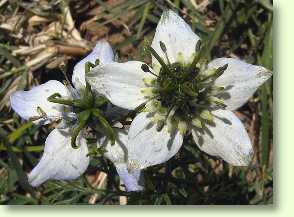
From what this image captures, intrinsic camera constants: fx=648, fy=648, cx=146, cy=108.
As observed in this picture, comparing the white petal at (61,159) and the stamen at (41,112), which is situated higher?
the stamen at (41,112)

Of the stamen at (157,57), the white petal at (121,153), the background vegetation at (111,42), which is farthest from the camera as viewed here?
the background vegetation at (111,42)

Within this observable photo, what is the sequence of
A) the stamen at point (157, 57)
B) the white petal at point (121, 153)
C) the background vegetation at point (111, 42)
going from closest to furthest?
the stamen at point (157, 57) → the white petal at point (121, 153) → the background vegetation at point (111, 42)

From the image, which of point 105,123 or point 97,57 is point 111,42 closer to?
point 97,57

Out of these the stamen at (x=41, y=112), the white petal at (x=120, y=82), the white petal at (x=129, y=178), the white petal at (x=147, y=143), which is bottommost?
the white petal at (x=129, y=178)

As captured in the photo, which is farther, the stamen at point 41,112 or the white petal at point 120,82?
the stamen at point 41,112

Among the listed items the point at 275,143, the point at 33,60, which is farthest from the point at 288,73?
the point at 33,60

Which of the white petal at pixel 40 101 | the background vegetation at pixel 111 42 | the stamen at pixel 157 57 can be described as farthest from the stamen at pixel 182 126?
the background vegetation at pixel 111 42

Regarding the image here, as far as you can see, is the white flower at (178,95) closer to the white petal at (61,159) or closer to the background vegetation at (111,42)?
the white petal at (61,159)

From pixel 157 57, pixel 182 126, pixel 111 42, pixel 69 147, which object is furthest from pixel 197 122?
pixel 111 42
